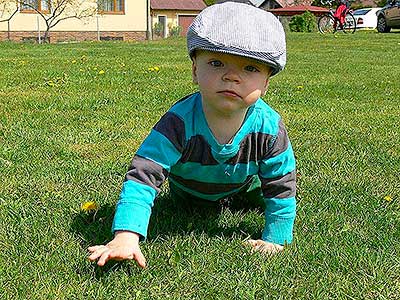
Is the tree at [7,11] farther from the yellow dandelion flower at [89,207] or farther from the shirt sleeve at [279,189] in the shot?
the shirt sleeve at [279,189]

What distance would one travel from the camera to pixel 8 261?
2525mm

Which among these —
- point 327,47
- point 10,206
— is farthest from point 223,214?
point 327,47

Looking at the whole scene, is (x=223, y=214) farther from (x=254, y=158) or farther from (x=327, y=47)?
(x=327, y=47)

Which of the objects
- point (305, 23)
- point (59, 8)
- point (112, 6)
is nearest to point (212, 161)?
point (59, 8)

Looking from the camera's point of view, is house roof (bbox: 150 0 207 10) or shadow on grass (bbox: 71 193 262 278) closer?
shadow on grass (bbox: 71 193 262 278)

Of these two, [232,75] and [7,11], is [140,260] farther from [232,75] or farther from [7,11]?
[7,11]

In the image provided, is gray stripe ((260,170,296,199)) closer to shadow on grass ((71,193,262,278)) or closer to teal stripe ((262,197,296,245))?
teal stripe ((262,197,296,245))

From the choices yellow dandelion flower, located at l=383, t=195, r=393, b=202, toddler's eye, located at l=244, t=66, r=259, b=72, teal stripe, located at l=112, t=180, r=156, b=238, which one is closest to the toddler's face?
toddler's eye, located at l=244, t=66, r=259, b=72

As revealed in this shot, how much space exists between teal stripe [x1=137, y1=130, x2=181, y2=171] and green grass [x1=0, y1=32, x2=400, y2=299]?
1.15ft

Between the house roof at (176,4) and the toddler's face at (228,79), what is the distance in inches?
1537

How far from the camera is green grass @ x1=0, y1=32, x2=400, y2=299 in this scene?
2.39 metres

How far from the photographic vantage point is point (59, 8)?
27.4 metres

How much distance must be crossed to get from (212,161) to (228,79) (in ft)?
1.43

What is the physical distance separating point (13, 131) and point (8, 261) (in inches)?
101
